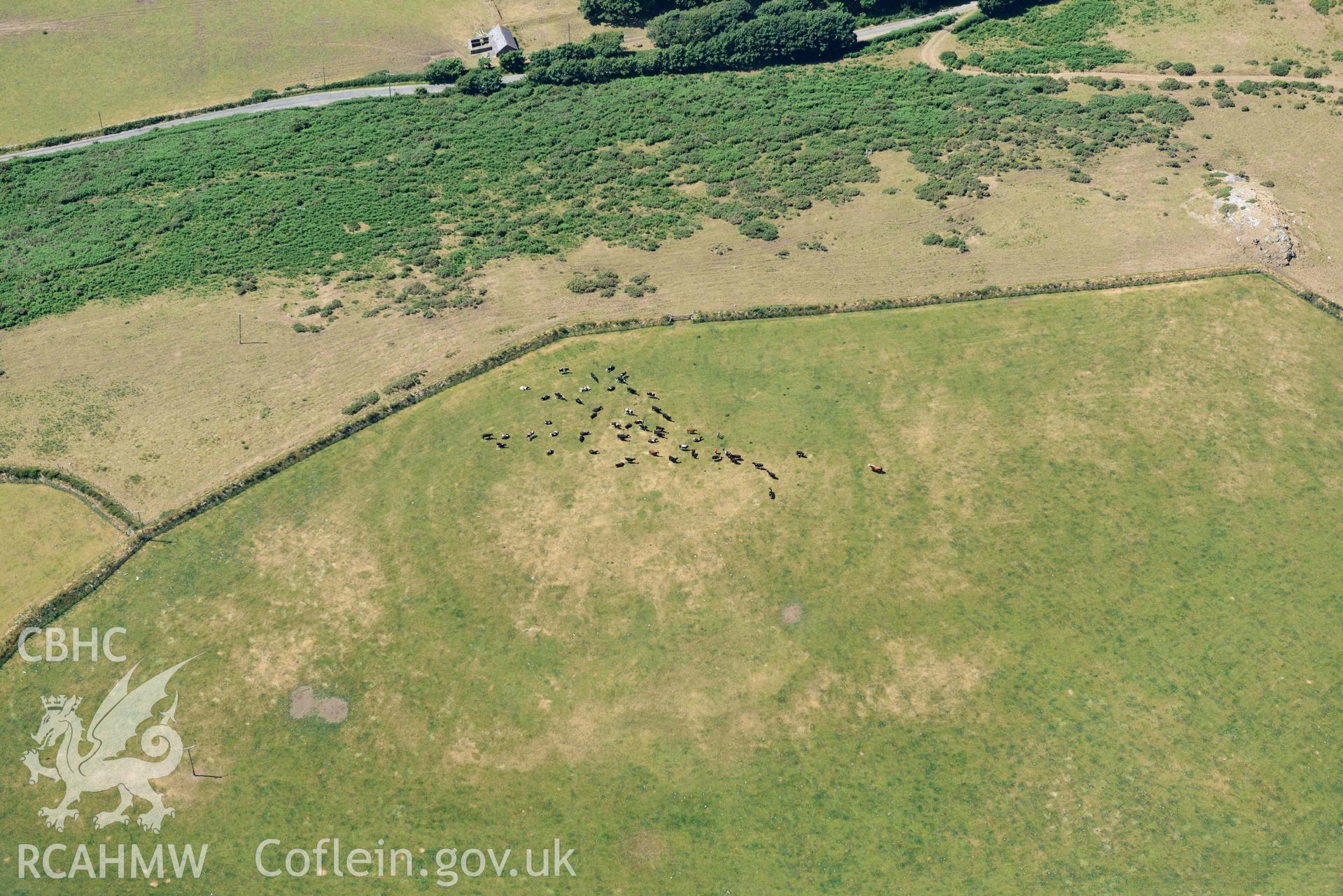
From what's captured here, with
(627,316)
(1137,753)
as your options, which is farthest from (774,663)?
(627,316)

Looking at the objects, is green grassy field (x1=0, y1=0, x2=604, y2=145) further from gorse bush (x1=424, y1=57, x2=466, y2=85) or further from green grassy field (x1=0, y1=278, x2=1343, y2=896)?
green grassy field (x1=0, y1=278, x2=1343, y2=896)

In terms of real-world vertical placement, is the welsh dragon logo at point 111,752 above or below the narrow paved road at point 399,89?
below

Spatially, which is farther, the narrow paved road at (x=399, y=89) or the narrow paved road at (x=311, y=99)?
the narrow paved road at (x=311, y=99)

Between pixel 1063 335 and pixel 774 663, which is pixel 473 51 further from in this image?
pixel 774 663

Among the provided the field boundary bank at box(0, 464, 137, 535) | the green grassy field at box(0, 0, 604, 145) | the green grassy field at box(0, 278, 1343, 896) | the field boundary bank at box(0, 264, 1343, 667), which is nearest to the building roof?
the green grassy field at box(0, 0, 604, 145)

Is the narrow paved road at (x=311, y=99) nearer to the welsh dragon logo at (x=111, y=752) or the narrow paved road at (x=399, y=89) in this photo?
the narrow paved road at (x=399, y=89)

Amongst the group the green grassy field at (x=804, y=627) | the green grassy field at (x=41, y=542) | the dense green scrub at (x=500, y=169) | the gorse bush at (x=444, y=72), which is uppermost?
the gorse bush at (x=444, y=72)

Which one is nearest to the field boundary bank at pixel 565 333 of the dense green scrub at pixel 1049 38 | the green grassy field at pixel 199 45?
the dense green scrub at pixel 1049 38
